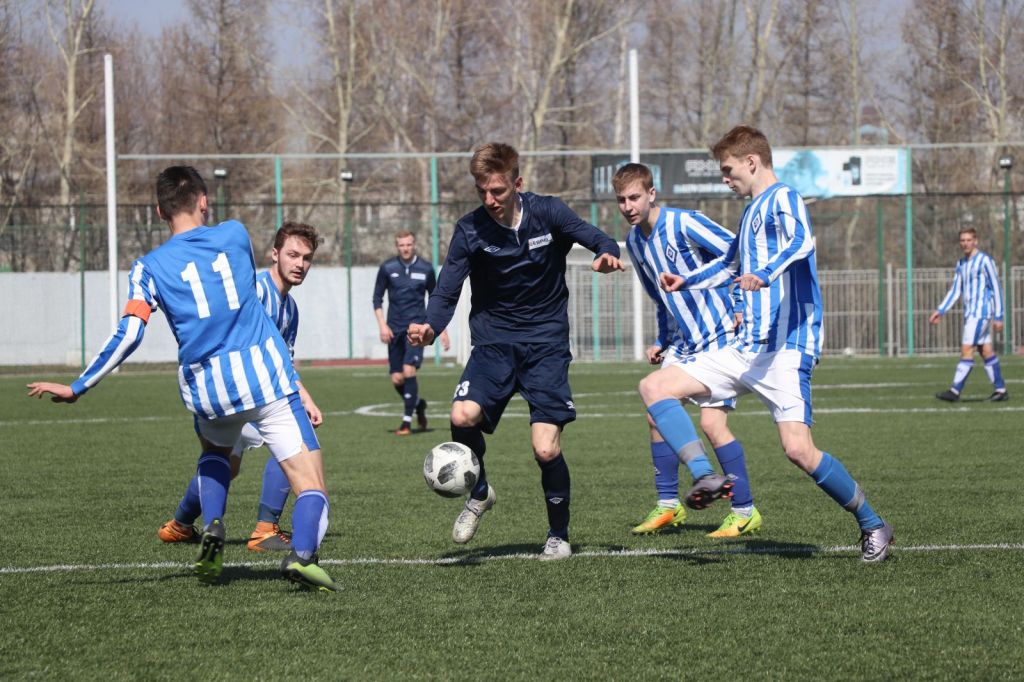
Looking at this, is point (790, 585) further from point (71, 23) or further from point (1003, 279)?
point (71, 23)

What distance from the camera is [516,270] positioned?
20.8 feet

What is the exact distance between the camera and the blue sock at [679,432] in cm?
598

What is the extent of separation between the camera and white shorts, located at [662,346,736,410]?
6625 millimetres

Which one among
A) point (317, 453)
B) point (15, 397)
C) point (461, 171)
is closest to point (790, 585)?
point (317, 453)

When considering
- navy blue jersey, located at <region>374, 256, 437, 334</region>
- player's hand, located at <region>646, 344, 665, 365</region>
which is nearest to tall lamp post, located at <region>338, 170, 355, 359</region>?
navy blue jersey, located at <region>374, 256, 437, 334</region>

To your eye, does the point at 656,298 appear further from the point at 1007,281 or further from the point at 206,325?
the point at 1007,281

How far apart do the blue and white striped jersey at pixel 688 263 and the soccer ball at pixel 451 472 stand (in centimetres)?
155

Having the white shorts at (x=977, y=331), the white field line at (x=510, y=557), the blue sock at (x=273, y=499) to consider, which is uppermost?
the white shorts at (x=977, y=331)

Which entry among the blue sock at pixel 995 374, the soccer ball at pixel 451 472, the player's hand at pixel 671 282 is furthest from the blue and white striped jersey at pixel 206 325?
the blue sock at pixel 995 374

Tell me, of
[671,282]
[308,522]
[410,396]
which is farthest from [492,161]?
[410,396]

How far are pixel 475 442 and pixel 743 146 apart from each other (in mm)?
1814

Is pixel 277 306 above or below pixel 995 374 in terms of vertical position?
above

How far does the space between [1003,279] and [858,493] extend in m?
25.5

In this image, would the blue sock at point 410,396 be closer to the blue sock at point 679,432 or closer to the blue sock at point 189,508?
the blue sock at point 189,508
